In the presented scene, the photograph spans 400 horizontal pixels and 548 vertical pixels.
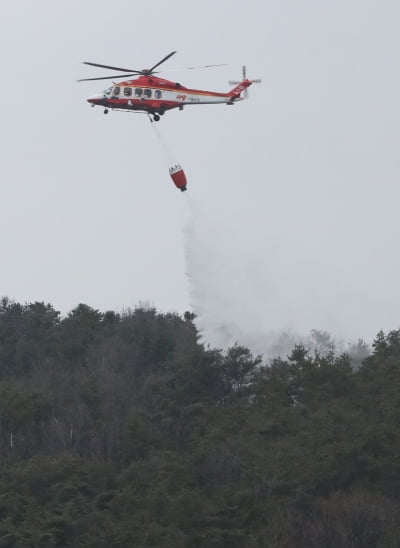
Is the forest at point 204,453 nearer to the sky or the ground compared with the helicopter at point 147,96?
nearer to the ground

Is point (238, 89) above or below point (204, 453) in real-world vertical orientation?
above

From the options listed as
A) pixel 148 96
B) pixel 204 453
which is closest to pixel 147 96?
pixel 148 96

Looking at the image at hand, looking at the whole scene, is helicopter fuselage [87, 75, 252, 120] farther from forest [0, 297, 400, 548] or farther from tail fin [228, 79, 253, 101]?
forest [0, 297, 400, 548]

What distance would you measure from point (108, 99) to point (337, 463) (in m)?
15.1

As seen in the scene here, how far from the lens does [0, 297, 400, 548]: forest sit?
40281mm

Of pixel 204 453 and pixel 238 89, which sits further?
pixel 238 89

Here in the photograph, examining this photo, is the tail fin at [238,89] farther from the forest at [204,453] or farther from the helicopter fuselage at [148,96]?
the forest at [204,453]

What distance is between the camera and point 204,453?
45.4m

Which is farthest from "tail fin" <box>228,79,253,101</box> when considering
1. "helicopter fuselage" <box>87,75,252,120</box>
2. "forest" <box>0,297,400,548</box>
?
"forest" <box>0,297,400,548</box>

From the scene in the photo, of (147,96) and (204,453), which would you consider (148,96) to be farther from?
(204,453)

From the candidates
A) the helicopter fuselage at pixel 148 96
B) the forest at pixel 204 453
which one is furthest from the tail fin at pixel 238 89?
the forest at pixel 204 453

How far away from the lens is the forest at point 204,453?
132 feet

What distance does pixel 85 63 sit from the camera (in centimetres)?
4625

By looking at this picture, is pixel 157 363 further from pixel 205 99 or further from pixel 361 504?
pixel 361 504
